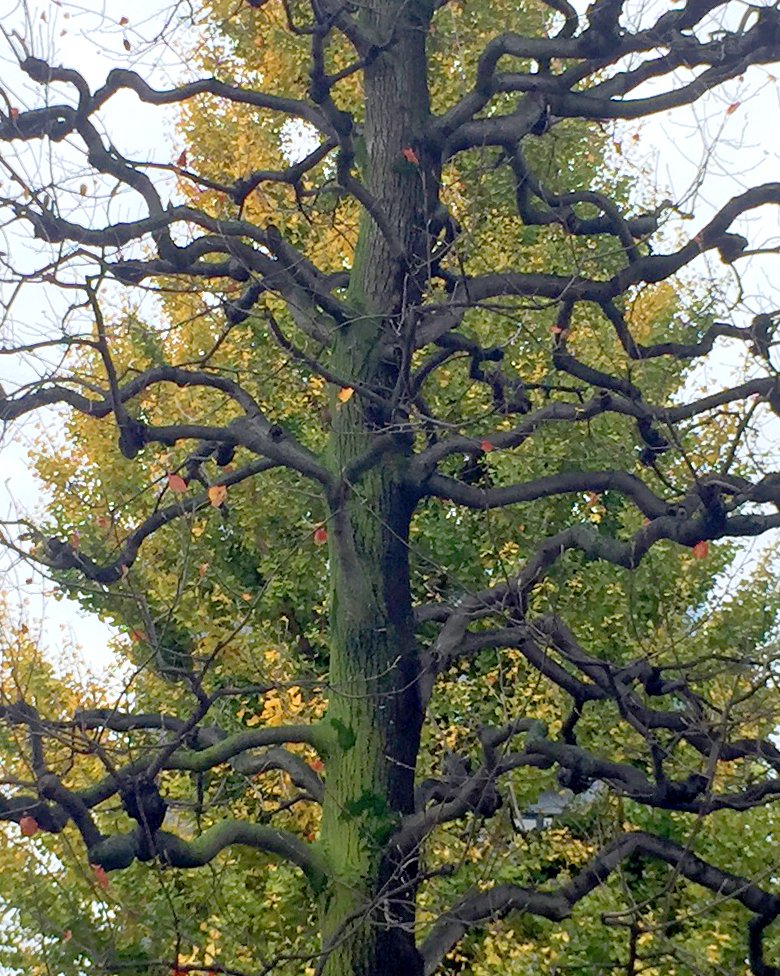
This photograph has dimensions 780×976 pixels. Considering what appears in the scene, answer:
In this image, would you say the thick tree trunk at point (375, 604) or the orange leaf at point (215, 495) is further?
the thick tree trunk at point (375, 604)

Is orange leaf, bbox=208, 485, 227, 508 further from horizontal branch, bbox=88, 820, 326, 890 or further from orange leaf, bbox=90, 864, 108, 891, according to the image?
orange leaf, bbox=90, 864, 108, 891

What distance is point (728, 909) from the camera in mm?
12328

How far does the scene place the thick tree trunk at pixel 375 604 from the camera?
259 inches

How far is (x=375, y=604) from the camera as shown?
6883 mm

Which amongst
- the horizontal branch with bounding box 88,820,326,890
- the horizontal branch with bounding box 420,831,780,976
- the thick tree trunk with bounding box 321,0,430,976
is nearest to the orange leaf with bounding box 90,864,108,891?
the horizontal branch with bounding box 88,820,326,890

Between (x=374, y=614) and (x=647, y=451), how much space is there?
74.2 inches

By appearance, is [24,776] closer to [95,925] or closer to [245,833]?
[95,925]

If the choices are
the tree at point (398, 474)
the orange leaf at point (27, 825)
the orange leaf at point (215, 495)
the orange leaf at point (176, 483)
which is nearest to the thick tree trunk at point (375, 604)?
the tree at point (398, 474)

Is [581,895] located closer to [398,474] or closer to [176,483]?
[398,474]

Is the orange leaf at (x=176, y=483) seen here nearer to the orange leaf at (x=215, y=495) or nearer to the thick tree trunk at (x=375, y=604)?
the orange leaf at (x=215, y=495)

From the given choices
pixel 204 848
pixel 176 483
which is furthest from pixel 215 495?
pixel 204 848

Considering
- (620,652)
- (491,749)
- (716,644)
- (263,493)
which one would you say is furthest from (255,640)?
(491,749)

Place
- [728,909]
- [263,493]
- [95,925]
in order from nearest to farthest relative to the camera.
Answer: [95,925]
[728,909]
[263,493]

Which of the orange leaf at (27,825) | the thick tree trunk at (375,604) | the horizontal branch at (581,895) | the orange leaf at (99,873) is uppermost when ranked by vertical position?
the thick tree trunk at (375,604)
